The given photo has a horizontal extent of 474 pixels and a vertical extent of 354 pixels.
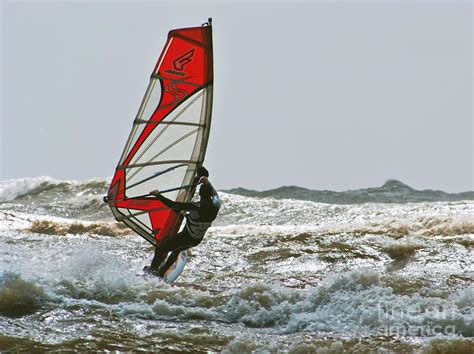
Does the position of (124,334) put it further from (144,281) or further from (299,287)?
(299,287)

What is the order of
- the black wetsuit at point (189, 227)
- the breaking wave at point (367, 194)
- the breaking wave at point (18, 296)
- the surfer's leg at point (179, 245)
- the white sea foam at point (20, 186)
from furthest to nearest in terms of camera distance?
the white sea foam at point (20, 186) → the breaking wave at point (367, 194) → the surfer's leg at point (179, 245) → the black wetsuit at point (189, 227) → the breaking wave at point (18, 296)

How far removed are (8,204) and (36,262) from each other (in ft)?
27.5

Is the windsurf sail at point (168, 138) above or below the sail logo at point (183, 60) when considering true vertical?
below

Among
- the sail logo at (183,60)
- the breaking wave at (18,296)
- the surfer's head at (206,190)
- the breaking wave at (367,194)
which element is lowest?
the breaking wave at (18,296)

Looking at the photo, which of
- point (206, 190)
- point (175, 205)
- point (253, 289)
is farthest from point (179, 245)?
point (253, 289)

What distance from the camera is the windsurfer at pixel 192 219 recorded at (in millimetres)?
7227

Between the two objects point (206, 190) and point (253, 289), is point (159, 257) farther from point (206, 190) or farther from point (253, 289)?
point (253, 289)

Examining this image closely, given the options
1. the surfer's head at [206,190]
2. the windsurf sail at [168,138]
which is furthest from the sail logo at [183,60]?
the surfer's head at [206,190]

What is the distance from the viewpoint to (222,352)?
5398 mm

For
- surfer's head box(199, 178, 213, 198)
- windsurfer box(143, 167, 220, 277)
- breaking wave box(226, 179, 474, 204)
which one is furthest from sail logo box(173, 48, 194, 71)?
breaking wave box(226, 179, 474, 204)

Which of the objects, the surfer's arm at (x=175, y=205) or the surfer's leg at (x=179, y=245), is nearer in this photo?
the surfer's arm at (x=175, y=205)

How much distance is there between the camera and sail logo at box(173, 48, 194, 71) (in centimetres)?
773

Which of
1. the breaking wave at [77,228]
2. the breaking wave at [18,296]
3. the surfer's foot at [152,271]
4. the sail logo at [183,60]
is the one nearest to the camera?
the breaking wave at [18,296]

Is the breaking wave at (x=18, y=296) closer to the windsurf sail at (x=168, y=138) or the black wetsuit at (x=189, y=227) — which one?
the black wetsuit at (x=189, y=227)
